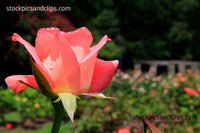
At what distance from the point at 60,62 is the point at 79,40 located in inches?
1.1

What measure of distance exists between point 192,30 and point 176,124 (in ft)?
54.2

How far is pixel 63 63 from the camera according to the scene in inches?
8.8

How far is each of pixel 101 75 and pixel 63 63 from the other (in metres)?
0.04

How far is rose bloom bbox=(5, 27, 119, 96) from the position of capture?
0.71ft

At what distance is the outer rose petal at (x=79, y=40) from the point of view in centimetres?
23

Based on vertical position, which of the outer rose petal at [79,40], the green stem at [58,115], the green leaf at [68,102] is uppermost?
the outer rose petal at [79,40]

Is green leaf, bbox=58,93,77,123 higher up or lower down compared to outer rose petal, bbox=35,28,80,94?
lower down

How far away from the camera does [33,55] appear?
208mm

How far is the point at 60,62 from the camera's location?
0.74 ft

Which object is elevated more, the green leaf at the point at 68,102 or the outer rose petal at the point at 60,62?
the outer rose petal at the point at 60,62

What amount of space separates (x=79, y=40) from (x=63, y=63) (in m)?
0.03

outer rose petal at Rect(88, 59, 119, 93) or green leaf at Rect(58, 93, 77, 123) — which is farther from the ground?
outer rose petal at Rect(88, 59, 119, 93)

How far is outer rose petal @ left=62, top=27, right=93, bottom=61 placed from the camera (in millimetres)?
235

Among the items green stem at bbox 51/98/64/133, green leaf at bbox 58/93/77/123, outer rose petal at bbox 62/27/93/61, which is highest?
outer rose petal at bbox 62/27/93/61
